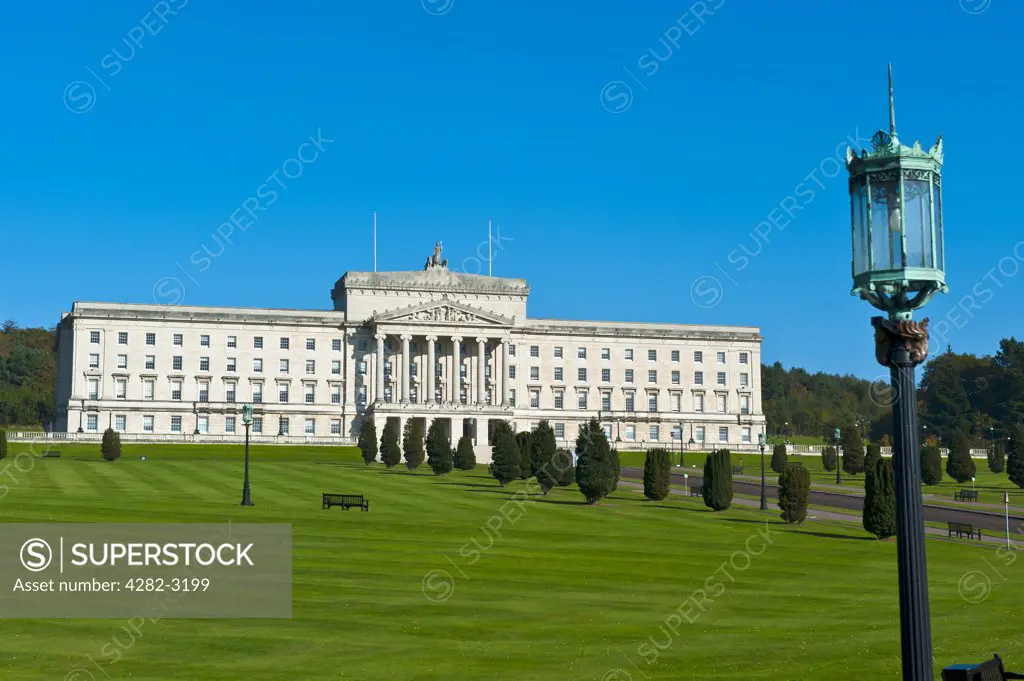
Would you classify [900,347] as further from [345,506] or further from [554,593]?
[345,506]

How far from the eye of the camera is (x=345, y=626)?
26.7 meters

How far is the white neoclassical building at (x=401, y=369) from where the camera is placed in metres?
137

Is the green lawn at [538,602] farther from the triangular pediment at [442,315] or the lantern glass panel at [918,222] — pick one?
the triangular pediment at [442,315]

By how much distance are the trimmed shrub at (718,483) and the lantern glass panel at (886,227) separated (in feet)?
179

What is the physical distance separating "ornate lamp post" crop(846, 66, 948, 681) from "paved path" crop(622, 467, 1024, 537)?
168 ft

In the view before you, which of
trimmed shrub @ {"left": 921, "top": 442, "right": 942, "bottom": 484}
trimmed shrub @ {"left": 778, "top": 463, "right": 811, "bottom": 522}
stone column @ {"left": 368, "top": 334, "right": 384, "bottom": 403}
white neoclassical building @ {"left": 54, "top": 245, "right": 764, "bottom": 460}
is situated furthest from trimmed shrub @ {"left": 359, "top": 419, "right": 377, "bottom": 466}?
trimmed shrub @ {"left": 778, "top": 463, "right": 811, "bottom": 522}

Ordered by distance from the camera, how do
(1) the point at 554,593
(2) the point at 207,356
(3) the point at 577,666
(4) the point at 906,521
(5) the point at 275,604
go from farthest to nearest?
(2) the point at 207,356
(1) the point at 554,593
(5) the point at 275,604
(3) the point at 577,666
(4) the point at 906,521

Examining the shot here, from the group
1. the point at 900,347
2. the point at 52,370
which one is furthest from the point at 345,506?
the point at 52,370

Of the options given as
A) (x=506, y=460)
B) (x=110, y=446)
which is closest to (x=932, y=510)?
(x=506, y=460)

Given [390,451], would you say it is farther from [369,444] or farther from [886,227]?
[886,227]

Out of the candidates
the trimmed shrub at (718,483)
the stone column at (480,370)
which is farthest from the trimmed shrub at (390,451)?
the stone column at (480,370)

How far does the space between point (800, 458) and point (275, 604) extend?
105 meters

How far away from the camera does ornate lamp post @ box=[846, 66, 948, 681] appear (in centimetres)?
983

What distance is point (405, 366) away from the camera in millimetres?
139250
